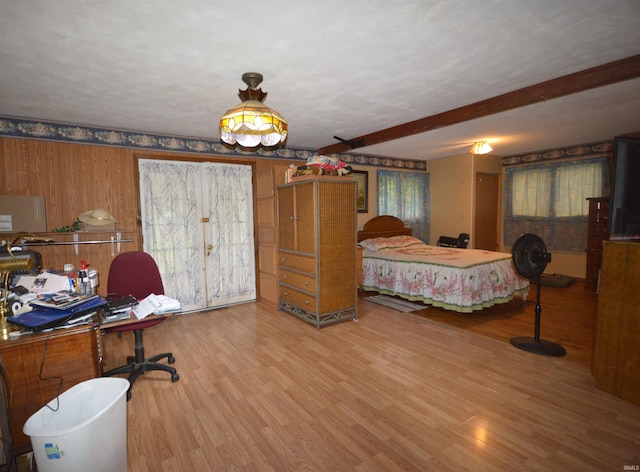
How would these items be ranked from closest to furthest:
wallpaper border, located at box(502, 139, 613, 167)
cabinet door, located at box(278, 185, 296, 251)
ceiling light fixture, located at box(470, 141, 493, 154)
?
cabinet door, located at box(278, 185, 296, 251) → ceiling light fixture, located at box(470, 141, 493, 154) → wallpaper border, located at box(502, 139, 613, 167)

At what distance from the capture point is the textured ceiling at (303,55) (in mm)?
1719

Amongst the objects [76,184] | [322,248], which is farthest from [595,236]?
[76,184]

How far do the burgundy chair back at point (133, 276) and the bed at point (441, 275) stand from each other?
10.4 ft

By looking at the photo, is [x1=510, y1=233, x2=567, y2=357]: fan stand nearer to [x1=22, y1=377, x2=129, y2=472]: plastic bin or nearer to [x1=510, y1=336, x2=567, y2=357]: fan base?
[x1=510, y1=336, x2=567, y2=357]: fan base

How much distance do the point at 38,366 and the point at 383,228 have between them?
5.20m

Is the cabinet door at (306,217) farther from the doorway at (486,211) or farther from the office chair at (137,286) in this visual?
the doorway at (486,211)

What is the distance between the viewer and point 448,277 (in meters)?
3.99

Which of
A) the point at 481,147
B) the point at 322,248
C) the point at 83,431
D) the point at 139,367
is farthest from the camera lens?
the point at 481,147

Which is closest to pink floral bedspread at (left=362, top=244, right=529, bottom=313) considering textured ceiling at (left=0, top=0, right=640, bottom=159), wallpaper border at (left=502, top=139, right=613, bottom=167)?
textured ceiling at (left=0, top=0, right=640, bottom=159)

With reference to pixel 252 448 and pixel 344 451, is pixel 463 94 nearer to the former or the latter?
pixel 344 451

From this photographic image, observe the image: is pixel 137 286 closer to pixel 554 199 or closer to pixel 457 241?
pixel 457 241

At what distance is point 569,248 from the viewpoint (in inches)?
226

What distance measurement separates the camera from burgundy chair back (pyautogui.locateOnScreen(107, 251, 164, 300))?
283 centimetres

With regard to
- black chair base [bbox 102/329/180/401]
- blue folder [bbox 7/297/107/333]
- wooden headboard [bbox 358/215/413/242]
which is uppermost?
wooden headboard [bbox 358/215/413/242]
